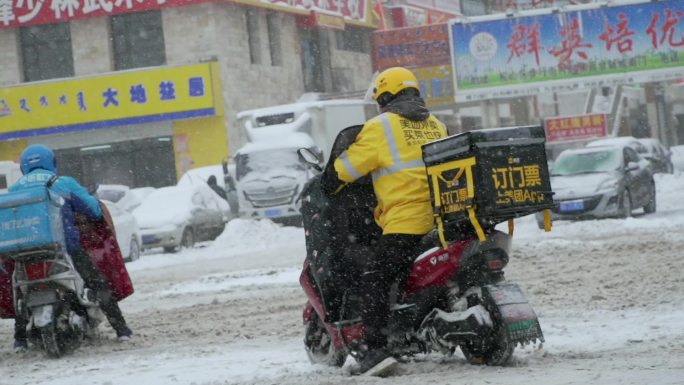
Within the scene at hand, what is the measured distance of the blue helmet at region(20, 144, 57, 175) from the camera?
32.1 feet

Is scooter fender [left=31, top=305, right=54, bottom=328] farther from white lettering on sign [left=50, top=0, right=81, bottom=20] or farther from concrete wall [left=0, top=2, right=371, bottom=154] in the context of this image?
white lettering on sign [left=50, top=0, right=81, bottom=20]

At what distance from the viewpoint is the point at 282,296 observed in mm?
12891

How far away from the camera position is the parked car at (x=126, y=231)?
883 inches

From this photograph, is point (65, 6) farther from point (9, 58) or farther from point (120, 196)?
point (120, 196)

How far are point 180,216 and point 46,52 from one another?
18.0 m

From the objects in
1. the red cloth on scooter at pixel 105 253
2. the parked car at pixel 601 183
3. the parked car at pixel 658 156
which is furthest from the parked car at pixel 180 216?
the red cloth on scooter at pixel 105 253

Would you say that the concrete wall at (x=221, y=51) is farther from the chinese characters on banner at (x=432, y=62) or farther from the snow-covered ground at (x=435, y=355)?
the snow-covered ground at (x=435, y=355)

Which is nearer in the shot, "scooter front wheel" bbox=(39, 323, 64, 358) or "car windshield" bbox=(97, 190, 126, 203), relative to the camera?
"scooter front wheel" bbox=(39, 323, 64, 358)

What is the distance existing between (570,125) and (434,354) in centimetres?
3284

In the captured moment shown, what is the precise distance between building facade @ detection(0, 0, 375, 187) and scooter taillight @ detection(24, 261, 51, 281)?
29.4m

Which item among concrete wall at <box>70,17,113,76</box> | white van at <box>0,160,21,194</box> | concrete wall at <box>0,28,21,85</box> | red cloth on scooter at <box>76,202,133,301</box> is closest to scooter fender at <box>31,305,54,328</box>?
red cloth on scooter at <box>76,202,133,301</box>

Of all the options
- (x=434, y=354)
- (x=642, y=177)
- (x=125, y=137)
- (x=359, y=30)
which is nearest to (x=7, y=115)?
(x=125, y=137)

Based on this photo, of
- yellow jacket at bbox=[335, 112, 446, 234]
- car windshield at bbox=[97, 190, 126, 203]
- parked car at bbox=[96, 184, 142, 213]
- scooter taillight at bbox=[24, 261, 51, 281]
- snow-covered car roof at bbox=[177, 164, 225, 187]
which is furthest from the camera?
snow-covered car roof at bbox=[177, 164, 225, 187]

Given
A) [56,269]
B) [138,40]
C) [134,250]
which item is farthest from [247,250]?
[138,40]
